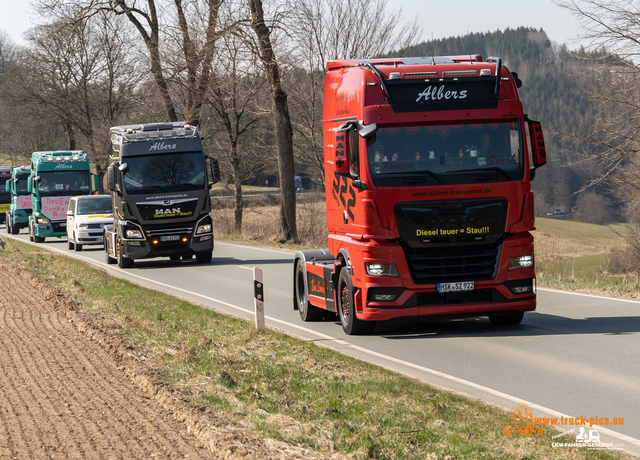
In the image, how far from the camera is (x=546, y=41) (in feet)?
428

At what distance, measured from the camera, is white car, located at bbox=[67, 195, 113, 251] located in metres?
28.7

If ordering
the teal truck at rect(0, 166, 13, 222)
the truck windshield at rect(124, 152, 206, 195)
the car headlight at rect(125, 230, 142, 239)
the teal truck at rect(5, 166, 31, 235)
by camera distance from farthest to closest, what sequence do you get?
the teal truck at rect(0, 166, 13, 222) < the teal truck at rect(5, 166, 31, 235) < the car headlight at rect(125, 230, 142, 239) < the truck windshield at rect(124, 152, 206, 195)

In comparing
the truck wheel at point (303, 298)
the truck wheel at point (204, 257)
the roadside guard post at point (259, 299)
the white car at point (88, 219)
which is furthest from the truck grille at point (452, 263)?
the white car at point (88, 219)

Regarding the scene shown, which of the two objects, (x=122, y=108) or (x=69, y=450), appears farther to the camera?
(x=122, y=108)

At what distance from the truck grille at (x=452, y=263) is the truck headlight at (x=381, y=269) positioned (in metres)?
0.22

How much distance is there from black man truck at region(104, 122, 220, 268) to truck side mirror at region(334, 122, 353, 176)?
1063 centimetres

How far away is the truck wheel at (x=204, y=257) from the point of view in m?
21.7

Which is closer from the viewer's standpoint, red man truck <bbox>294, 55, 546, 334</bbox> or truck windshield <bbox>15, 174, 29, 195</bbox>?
red man truck <bbox>294, 55, 546, 334</bbox>

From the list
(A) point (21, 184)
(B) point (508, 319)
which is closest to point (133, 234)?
(B) point (508, 319)

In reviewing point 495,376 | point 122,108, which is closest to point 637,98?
point 495,376

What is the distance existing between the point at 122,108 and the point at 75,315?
1875 inches

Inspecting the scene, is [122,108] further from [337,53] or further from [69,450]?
[69,450]

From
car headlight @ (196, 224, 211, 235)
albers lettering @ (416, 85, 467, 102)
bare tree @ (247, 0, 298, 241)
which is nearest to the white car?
bare tree @ (247, 0, 298, 241)

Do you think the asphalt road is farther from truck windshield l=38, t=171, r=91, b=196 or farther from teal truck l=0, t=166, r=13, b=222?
teal truck l=0, t=166, r=13, b=222
